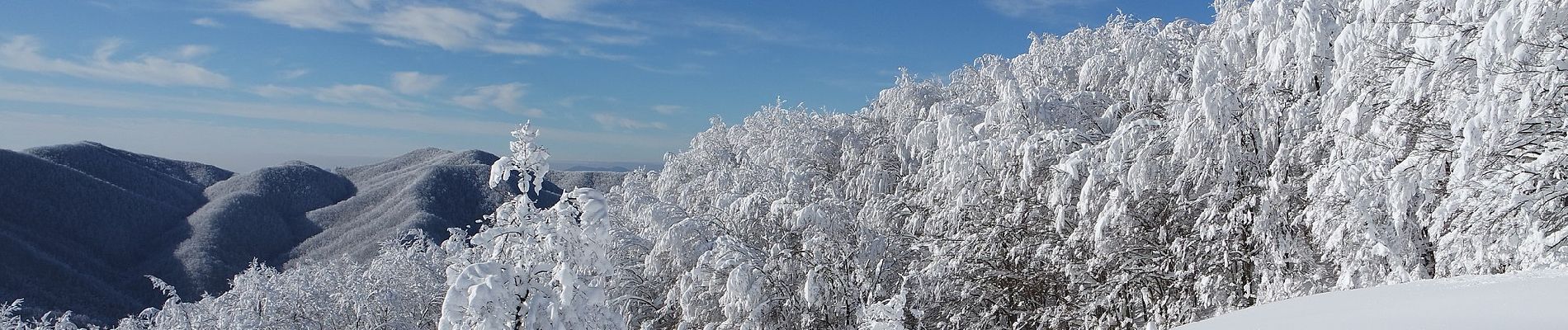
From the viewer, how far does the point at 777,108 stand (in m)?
19.3

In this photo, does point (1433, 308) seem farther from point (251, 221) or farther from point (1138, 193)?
point (251, 221)

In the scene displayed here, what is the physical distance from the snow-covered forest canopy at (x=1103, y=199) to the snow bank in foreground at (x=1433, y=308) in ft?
10.9

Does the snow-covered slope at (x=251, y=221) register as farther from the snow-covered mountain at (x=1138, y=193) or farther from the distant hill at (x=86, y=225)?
the snow-covered mountain at (x=1138, y=193)

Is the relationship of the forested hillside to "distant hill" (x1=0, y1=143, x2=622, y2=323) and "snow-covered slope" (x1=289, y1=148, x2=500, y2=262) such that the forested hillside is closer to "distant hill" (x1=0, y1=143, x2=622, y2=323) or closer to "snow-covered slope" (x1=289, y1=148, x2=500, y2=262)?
"distant hill" (x1=0, y1=143, x2=622, y2=323)

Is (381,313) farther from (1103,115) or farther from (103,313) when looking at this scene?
(103,313)

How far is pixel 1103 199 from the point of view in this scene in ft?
33.6

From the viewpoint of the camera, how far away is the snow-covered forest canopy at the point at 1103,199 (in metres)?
6.76

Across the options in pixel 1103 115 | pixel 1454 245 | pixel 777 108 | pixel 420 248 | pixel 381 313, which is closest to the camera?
pixel 1454 245

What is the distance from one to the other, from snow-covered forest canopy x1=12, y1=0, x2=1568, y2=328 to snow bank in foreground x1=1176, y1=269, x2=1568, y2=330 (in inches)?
130

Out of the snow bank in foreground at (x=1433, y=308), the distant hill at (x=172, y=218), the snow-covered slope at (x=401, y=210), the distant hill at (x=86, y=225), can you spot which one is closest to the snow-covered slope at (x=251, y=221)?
the distant hill at (x=172, y=218)

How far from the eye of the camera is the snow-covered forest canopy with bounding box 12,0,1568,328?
6762 millimetres

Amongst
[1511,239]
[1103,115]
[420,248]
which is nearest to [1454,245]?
[1511,239]

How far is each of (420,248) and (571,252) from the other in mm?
16036

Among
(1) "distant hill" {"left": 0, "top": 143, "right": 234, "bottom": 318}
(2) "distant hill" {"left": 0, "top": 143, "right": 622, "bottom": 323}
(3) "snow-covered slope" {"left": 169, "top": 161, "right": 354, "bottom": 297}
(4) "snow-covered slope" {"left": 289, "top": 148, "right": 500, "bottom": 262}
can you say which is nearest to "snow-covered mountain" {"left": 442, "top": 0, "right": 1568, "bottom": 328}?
(2) "distant hill" {"left": 0, "top": 143, "right": 622, "bottom": 323}
